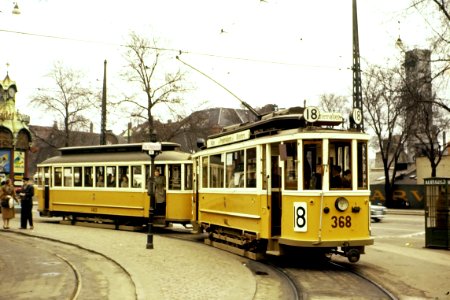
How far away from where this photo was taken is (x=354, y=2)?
752 inches

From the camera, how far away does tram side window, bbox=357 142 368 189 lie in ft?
36.8

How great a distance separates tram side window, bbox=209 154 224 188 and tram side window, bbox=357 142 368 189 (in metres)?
3.87

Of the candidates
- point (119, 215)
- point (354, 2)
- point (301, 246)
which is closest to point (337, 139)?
point (301, 246)

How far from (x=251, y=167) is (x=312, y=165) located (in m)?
1.64

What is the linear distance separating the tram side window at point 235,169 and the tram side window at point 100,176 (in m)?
7.95

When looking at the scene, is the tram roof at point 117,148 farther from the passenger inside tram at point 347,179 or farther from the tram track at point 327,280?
the passenger inside tram at point 347,179

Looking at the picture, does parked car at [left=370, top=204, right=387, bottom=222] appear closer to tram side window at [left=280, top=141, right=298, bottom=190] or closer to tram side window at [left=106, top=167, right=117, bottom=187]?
tram side window at [left=106, top=167, right=117, bottom=187]

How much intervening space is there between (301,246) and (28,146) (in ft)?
120

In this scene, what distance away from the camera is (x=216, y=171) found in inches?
571

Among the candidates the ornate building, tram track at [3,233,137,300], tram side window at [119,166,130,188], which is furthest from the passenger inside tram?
the ornate building

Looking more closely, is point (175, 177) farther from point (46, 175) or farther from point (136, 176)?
point (46, 175)

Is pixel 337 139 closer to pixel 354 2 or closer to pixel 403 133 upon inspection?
pixel 354 2

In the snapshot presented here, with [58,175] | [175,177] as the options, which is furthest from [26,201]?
[175,177]

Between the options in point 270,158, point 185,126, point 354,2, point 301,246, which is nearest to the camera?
point 301,246
